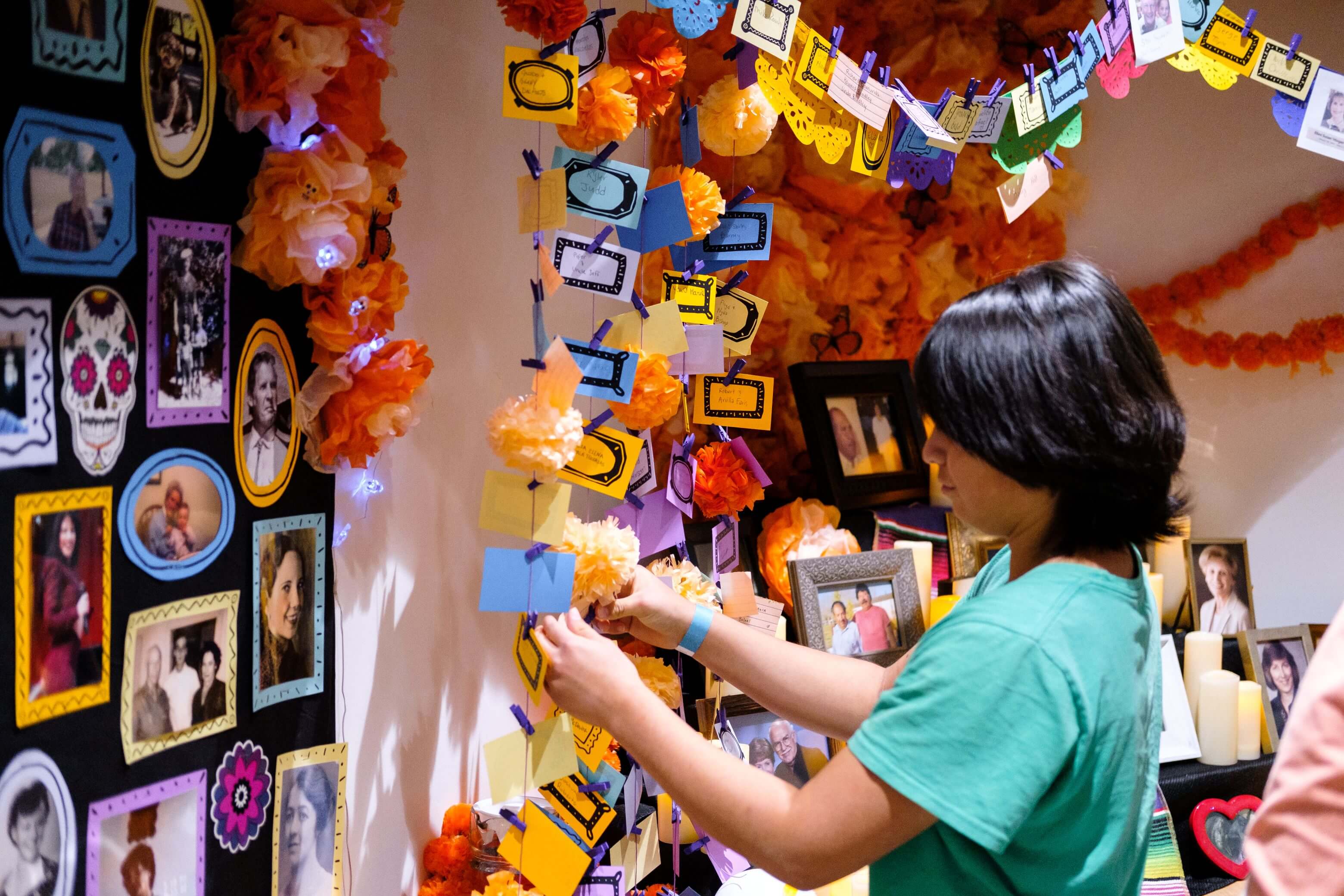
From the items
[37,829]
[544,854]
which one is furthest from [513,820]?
[37,829]

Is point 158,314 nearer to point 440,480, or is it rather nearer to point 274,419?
point 274,419

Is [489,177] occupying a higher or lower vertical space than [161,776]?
higher

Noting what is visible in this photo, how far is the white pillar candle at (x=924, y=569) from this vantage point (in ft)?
6.26

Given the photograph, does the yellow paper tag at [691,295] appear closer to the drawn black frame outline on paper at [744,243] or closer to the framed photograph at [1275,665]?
the drawn black frame outline on paper at [744,243]

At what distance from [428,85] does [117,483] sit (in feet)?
2.14

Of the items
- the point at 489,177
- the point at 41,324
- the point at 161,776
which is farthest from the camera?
the point at 489,177

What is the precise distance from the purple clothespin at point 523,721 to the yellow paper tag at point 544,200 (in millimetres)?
560

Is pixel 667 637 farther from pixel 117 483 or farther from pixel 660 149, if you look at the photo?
pixel 660 149

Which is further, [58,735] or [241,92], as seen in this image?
[241,92]

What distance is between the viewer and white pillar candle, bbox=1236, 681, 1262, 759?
207cm

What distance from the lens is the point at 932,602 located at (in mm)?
1948

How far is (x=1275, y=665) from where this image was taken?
2.21 metres

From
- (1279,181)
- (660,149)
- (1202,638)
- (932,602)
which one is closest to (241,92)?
(660,149)

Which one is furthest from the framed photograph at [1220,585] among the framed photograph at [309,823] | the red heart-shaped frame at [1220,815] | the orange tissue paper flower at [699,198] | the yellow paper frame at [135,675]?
the yellow paper frame at [135,675]
